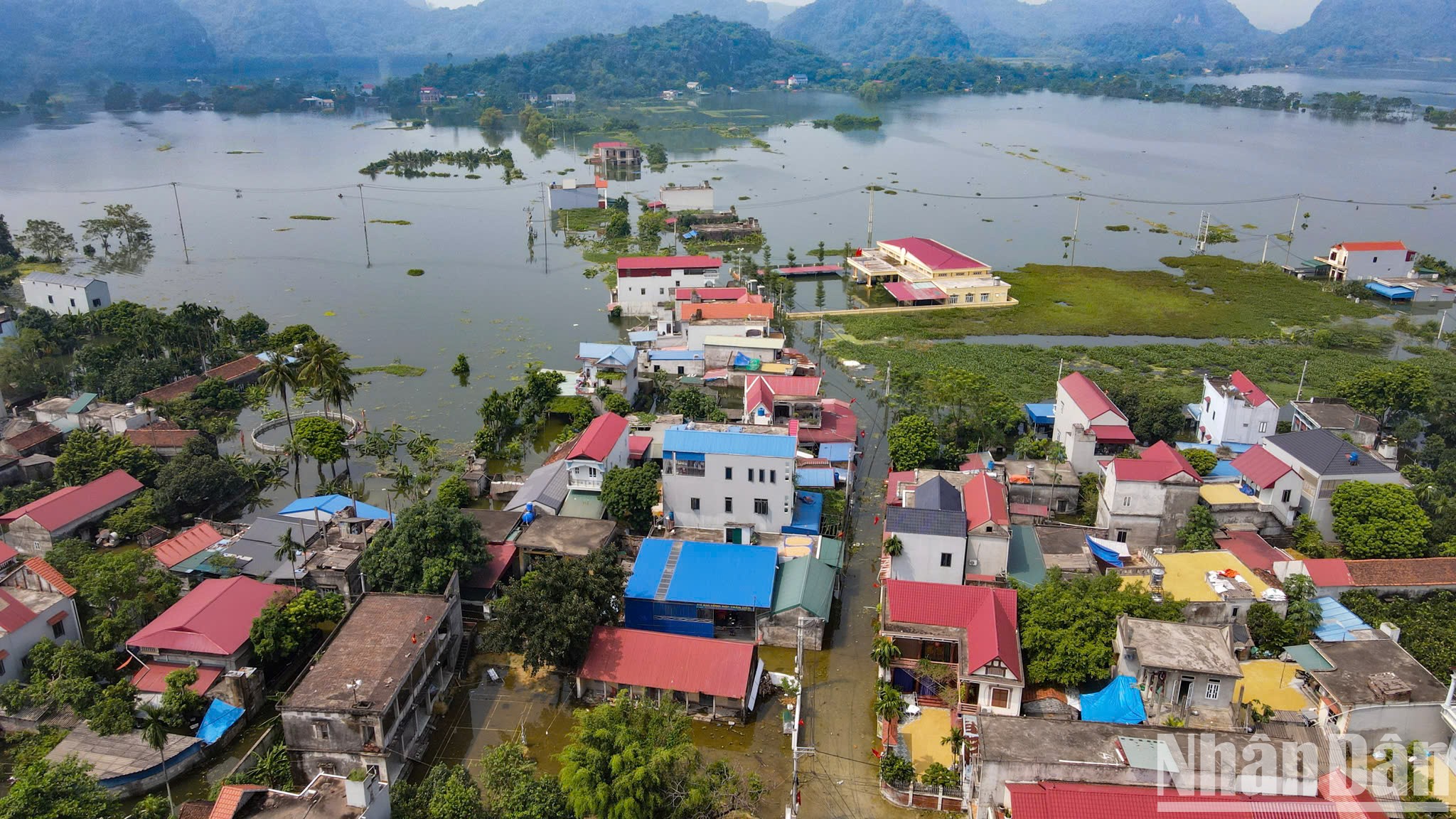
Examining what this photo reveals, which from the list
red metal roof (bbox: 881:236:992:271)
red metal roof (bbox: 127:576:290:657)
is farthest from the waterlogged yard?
red metal roof (bbox: 127:576:290:657)

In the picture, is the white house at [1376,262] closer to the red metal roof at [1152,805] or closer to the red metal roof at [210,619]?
the red metal roof at [1152,805]

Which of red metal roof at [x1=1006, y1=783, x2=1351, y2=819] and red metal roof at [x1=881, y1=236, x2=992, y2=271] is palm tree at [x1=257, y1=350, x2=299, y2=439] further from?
red metal roof at [x1=881, y1=236, x2=992, y2=271]

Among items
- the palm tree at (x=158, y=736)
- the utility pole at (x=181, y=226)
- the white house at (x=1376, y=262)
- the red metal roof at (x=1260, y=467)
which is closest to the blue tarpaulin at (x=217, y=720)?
the palm tree at (x=158, y=736)

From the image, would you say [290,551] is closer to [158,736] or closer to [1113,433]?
[158,736]

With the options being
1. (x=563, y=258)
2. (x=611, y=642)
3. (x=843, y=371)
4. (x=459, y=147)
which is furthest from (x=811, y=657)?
(x=459, y=147)

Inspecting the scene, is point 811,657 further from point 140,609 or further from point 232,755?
point 140,609

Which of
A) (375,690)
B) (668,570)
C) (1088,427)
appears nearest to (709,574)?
(668,570)
